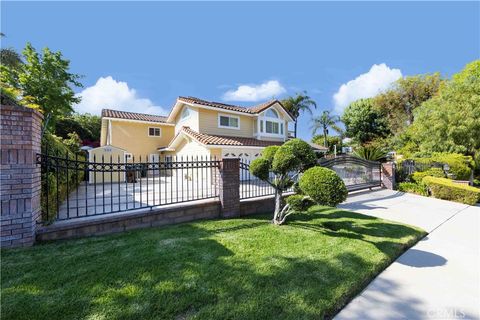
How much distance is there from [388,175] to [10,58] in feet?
73.6

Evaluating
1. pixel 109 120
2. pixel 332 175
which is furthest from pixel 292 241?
pixel 109 120

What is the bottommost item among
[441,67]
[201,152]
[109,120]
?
[201,152]

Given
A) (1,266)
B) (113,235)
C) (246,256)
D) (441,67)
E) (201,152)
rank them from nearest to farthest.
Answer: (1,266), (246,256), (113,235), (201,152), (441,67)

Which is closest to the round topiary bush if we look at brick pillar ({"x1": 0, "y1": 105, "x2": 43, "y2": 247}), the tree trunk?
the tree trunk

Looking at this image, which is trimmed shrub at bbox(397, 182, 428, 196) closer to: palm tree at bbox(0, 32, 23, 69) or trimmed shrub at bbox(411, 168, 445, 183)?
trimmed shrub at bbox(411, 168, 445, 183)

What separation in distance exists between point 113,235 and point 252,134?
576 inches

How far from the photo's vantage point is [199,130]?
15.6 m

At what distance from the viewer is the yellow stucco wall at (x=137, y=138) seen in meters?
17.5

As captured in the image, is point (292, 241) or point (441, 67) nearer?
point (292, 241)

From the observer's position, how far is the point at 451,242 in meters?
5.13

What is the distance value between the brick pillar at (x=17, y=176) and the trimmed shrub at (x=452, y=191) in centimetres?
1418

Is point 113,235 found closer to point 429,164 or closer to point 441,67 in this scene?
point 429,164

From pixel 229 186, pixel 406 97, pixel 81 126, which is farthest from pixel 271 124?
pixel 81 126

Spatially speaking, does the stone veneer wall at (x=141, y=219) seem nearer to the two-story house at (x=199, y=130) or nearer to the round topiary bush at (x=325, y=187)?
the round topiary bush at (x=325, y=187)
